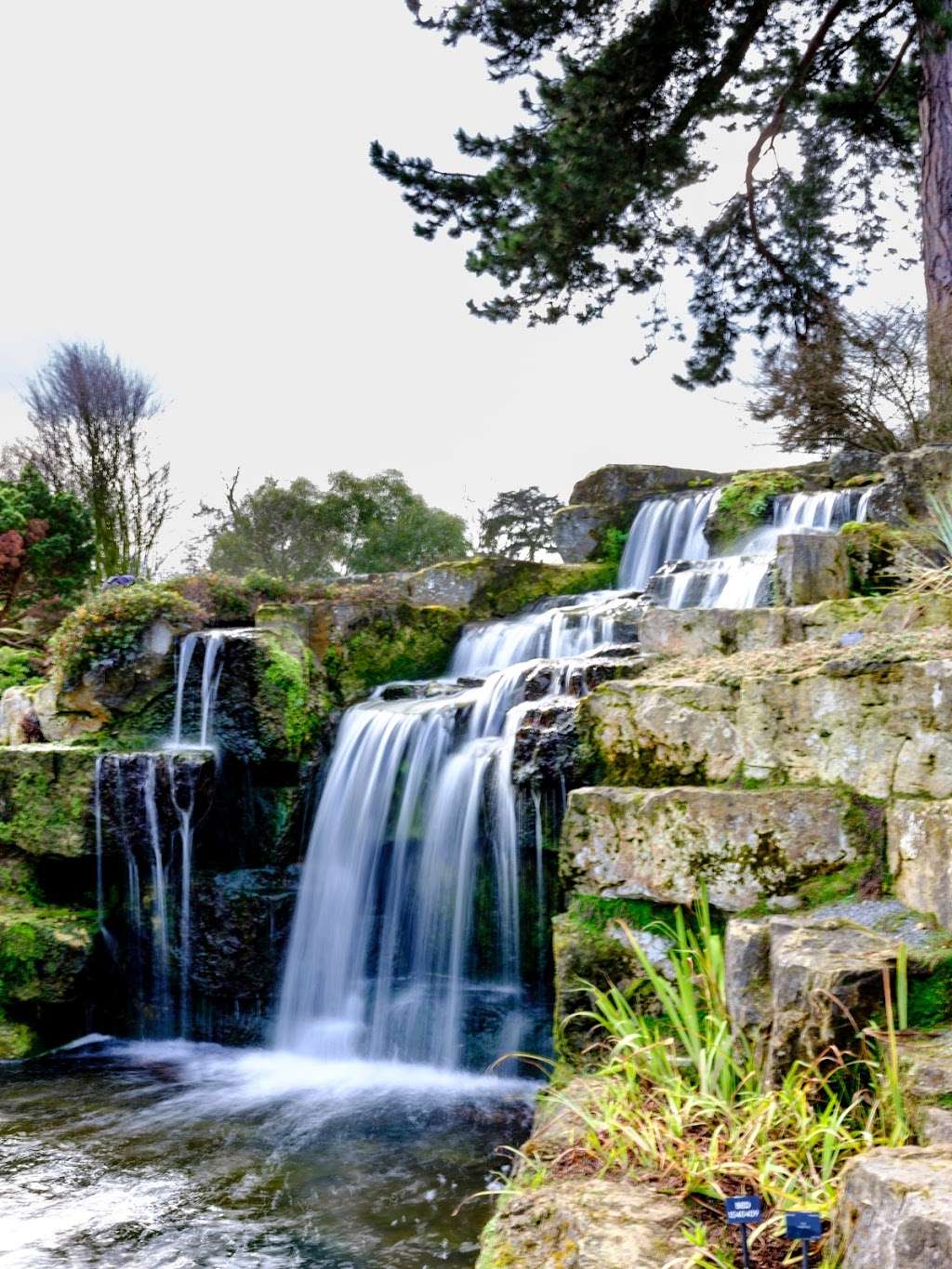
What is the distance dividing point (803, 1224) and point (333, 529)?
25903 millimetres

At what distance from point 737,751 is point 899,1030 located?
5.79 ft

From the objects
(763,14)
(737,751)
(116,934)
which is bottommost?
(116,934)

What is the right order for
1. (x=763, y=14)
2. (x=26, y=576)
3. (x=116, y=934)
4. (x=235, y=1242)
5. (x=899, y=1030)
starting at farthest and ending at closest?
1. (x=26, y=576)
2. (x=763, y=14)
3. (x=116, y=934)
4. (x=235, y=1242)
5. (x=899, y=1030)

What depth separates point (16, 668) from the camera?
13305 mm

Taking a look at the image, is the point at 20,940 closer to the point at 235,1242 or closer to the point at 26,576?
the point at 235,1242

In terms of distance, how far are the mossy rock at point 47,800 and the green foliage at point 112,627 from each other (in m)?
1.08

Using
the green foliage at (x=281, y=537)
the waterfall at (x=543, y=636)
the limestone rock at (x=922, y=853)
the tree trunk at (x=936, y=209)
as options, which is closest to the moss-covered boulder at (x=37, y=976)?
the waterfall at (x=543, y=636)

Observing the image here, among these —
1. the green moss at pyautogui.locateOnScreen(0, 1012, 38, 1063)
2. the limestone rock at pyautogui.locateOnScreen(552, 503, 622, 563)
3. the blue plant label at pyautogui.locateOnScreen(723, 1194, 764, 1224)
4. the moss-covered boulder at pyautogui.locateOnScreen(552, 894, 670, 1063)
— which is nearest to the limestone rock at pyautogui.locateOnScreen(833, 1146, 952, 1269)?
the blue plant label at pyautogui.locateOnScreen(723, 1194, 764, 1224)

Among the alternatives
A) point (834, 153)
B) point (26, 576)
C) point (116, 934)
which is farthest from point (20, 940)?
point (834, 153)

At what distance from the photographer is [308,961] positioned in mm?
8039

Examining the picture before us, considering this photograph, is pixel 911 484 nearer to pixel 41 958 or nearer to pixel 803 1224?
pixel 803 1224

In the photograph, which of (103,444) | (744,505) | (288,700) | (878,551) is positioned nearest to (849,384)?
(744,505)

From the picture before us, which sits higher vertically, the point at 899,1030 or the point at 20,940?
the point at 899,1030

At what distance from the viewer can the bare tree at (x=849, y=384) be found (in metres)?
9.95
